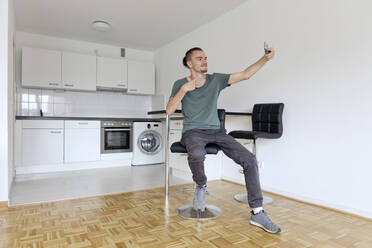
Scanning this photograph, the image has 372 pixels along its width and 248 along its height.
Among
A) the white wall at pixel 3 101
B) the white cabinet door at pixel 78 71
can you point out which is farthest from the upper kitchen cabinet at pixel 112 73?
the white wall at pixel 3 101

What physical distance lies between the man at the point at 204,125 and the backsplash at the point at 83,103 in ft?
10.5

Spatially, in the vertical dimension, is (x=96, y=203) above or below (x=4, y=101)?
below

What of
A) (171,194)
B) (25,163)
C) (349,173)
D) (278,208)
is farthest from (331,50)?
(25,163)

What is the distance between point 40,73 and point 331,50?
4241mm

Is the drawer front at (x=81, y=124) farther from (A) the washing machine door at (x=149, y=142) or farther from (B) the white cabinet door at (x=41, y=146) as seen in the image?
(A) the washing machine door at (x=149, y=142)

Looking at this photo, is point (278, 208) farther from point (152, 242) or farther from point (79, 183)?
point (79, 183)

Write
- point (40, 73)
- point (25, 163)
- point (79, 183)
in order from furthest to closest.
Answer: point (40, 73) → point (25, 163) → point (79, 183)

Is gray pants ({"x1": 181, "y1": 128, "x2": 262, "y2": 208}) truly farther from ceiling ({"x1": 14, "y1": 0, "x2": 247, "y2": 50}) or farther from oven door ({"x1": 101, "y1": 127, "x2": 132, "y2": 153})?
oven door ({"x1": 101, "y1": 127, "x2": 132, "y2": 153})

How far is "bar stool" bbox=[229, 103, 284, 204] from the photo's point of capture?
2.51 metres

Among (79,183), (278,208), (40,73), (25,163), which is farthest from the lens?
(40,73)

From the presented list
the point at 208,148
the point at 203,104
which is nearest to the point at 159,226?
the point at 208,148

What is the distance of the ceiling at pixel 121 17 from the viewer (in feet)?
11.3

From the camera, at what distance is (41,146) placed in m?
4.05

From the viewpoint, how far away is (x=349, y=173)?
2250mm
